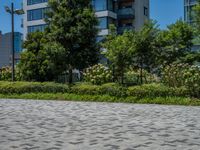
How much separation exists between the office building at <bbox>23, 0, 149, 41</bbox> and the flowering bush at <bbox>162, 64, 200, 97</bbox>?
3066cm

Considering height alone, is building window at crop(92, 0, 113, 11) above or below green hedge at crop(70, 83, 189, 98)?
above

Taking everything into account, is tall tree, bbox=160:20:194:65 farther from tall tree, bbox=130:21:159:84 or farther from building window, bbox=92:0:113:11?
building window, bbox=92:0:113:11

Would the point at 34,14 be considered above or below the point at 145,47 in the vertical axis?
above

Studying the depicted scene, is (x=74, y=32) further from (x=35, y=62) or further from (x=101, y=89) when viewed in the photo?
(x=101, y=89)

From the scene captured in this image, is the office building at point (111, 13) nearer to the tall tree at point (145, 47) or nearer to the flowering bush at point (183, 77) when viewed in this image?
the tall tree at point (145, 47)

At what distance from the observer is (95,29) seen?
99.1 feet

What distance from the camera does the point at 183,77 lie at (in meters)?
23.8

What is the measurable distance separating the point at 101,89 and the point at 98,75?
3.43m

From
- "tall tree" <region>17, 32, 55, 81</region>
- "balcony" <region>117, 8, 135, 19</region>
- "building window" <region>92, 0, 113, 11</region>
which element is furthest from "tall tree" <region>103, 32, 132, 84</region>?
"balcony" <region>117, 8, 135, 19</region>

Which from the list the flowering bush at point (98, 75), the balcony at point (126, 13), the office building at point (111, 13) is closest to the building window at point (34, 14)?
the office building at point (111, 13)

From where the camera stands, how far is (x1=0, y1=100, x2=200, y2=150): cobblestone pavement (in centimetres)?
988

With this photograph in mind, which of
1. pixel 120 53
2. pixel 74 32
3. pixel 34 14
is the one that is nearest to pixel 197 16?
pixel 120 53

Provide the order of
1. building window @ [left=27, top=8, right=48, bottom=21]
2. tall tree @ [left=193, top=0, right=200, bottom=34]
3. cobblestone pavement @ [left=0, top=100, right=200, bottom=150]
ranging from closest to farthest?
cobblestone pavement @ [left=0, top=100, right=200, bottom=150], tall tree @ [left=193, top=0, right=200, bottom=34], building window @ [left=27, top=8, right=48, bottom=21]

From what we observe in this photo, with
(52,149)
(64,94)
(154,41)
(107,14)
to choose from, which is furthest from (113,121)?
(107,14)
